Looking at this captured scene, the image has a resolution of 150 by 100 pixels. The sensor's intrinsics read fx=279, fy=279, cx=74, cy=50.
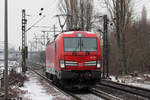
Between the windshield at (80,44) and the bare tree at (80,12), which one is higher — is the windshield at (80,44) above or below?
below

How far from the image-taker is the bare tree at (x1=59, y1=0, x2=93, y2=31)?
3634 centimetres

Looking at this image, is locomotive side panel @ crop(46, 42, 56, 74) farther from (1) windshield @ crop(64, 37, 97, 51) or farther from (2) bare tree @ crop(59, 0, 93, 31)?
(2) bare tree @ crop(59, 0, 93, 31)

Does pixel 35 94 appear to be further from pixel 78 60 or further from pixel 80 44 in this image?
A: pixel 80 44

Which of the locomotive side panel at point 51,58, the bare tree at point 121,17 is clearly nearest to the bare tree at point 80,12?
the bare tree at point 121,17

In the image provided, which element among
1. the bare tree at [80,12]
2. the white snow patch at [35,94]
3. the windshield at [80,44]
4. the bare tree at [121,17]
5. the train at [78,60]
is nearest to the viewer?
the white snow patch at [35,94]

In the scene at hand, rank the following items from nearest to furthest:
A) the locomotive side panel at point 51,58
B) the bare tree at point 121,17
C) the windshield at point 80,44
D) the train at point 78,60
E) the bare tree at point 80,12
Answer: the train at point 78,60, the windshield at point 80,44, the locomotive side panel at point 51,58, the bare tree at point 121,17, the bare tree at point 80,12

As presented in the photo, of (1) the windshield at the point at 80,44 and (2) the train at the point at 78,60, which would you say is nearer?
(2) the train at the point at 78,60

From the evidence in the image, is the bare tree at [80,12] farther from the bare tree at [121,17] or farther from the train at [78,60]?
the train at [78,60]

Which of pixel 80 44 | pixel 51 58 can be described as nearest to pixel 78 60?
pixel 80 44

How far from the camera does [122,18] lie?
1145 inches

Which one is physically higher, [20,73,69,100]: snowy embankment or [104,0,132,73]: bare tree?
[104,0,132,73]: bare tree

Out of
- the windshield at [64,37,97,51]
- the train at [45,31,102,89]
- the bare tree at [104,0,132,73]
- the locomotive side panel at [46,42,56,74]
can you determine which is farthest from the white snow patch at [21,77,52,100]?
the bare tree at [104,0,132,73]

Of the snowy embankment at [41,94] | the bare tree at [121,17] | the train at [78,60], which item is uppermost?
the bare tree at [121,17]

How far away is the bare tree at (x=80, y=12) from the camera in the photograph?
119 feet
